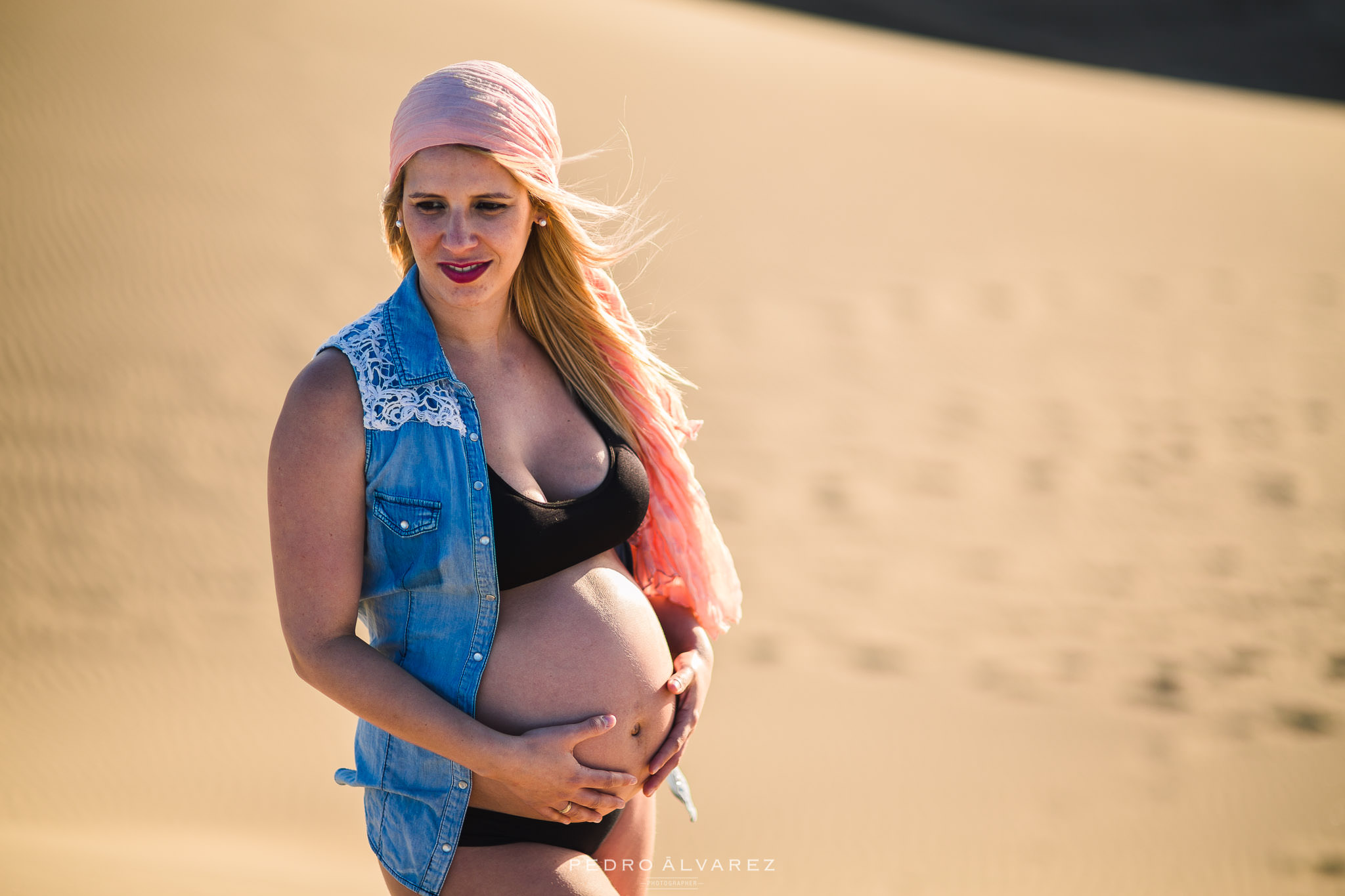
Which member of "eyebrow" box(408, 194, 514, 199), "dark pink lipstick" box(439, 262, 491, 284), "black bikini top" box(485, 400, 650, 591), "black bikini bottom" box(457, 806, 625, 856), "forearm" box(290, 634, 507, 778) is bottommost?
"black bikini bottom" box(457, 806, 625, 856)

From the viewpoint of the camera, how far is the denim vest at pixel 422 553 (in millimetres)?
1886

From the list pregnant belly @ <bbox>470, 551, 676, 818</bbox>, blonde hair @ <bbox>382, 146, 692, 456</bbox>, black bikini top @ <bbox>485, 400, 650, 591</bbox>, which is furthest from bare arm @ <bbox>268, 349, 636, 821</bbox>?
blonde hair @ <bbox>382, 146, 692, 456</bbox>

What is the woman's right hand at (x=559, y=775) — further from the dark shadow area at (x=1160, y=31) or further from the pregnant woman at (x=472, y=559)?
the dark shadow area at (x=1160, y=31)

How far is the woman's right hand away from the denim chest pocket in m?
0.40

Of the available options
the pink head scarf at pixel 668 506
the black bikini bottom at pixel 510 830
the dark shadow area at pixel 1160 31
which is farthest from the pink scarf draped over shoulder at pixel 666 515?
the dark shadow area at pixel 1160 31

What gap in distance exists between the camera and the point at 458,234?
1935 mm

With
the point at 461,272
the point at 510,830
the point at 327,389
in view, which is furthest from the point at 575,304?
the point at 510,830

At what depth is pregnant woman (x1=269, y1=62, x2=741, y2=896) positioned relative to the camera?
71.9 inches

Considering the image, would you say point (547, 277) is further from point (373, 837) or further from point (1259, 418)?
point (1259, 418)

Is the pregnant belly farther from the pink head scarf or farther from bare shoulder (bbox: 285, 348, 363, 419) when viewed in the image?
bare shoulder (bbox: 285, 348, 363, 419)

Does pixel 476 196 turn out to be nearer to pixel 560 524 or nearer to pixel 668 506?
pixel 560 524

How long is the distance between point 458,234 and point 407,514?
50 cm

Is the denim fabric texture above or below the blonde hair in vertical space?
below

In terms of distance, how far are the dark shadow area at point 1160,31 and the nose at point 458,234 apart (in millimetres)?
17402
